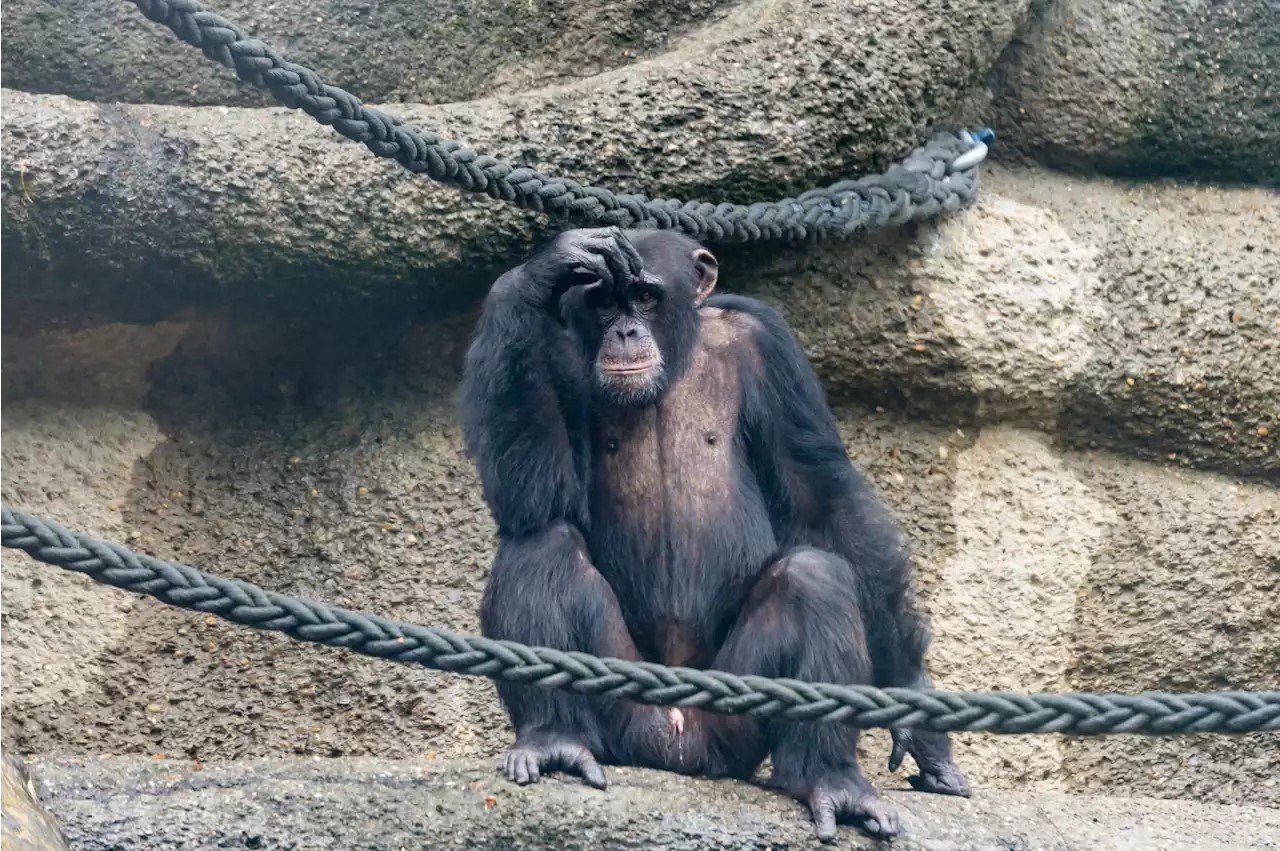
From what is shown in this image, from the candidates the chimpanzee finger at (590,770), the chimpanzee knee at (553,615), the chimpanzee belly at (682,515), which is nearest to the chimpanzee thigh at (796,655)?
the chimpanzee belly at (682,515)

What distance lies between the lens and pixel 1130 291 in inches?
262

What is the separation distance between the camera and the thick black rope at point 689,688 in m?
3.71

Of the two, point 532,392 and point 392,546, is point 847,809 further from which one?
point 392,546

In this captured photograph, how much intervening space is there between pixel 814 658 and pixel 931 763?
0.73m

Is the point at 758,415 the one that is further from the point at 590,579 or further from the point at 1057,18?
the point at 1057,18

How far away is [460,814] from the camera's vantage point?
4.42 m

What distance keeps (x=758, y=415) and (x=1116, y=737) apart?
84.7 inches

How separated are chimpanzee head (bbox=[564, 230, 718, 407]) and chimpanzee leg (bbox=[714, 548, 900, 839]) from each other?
2.44 ft

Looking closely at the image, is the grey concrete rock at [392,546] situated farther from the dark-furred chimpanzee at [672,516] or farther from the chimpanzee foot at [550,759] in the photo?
the chimpanzee foot at [550,759]

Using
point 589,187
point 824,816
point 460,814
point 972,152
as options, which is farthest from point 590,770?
point 972,152

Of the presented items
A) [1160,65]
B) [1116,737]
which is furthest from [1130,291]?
[1116,737]

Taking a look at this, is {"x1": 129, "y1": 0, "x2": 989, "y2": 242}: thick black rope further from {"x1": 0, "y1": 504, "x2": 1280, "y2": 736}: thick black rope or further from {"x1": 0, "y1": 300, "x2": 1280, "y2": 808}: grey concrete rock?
{"x1": 0, "y1": 504, "x2": 1280, "y2": 736}: thick black rope

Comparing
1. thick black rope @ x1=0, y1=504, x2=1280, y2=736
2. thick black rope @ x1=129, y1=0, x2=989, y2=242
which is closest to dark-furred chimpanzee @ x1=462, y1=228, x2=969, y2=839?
thick black rope @ x1=129, y1=0, x2=989, y2=242

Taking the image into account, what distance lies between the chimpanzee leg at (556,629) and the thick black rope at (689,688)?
32.7 inches
